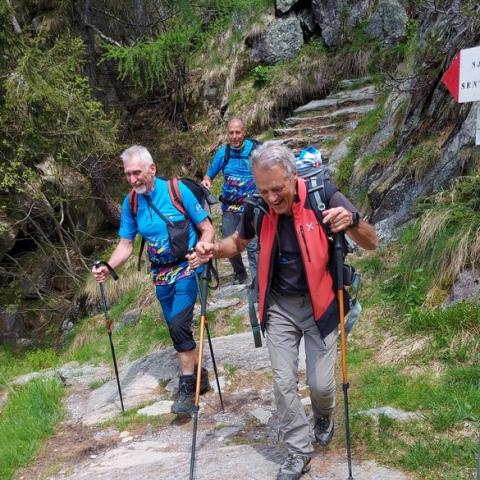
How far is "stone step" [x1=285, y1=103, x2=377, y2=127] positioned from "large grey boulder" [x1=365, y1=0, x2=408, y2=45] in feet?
7.55

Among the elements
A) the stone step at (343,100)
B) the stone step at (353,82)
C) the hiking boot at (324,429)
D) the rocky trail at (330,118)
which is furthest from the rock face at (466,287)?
the stone step at (353,82)

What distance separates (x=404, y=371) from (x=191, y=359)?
2030 millimetres

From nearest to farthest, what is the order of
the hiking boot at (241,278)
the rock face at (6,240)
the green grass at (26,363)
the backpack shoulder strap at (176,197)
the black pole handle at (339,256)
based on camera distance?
the black pole handle at (339,256)
the backpack shoulder strap at (176,197)
the hiking boot at (241,278)
the green grass at (26,363)
the rock face at (6,240)

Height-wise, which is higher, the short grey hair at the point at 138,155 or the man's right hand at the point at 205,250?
the short grey hair at the point at 138,155

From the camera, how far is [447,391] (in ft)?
14.8

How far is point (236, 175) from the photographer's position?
7508 mm

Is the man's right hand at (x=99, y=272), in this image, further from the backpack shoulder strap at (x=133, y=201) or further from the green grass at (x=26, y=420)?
the green grass at (x=26, y=420)

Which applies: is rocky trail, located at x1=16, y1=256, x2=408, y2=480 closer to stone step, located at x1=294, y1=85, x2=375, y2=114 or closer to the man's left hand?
the man's left hand

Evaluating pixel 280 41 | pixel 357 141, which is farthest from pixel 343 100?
pixel 280 41

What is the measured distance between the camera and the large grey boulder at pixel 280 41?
16.2 m

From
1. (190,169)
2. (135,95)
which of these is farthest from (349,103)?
(135,95)

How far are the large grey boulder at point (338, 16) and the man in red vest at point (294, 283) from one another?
513 inches

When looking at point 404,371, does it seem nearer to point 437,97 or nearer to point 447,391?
point 447,391

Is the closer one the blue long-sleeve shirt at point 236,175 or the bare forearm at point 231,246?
the bare forearm at point 231,246
